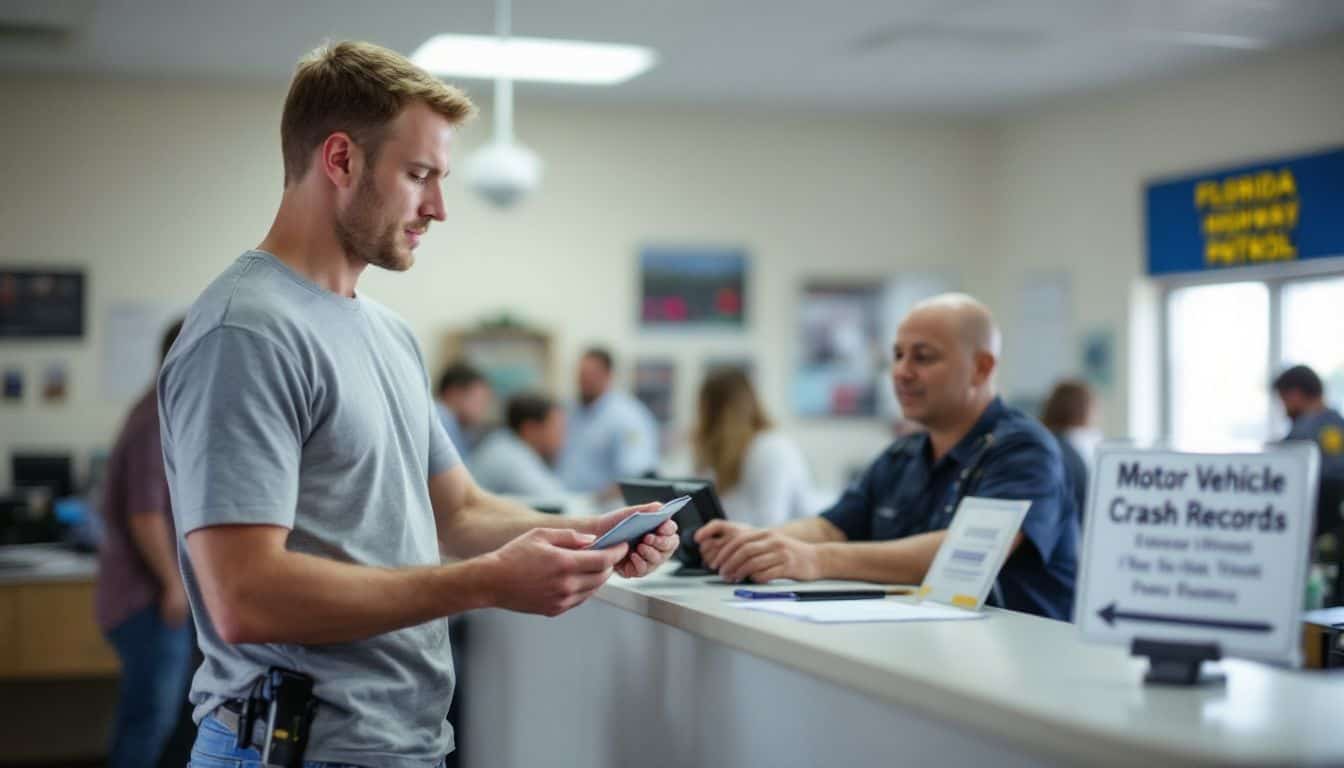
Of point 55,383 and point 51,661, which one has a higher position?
point 55,383

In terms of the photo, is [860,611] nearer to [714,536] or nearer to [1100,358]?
[714,536]

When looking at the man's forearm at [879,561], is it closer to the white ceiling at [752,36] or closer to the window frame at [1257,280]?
the white ceiling at [752,36]

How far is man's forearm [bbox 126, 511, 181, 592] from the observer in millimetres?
4156

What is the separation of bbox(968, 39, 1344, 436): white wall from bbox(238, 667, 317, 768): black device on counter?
6.17 m

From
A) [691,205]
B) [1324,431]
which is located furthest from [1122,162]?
[691,205]

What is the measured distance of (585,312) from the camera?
26.0 ft

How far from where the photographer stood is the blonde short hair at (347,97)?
6.01ft

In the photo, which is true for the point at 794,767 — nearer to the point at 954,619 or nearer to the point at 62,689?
the point at 954,619

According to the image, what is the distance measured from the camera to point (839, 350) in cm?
845

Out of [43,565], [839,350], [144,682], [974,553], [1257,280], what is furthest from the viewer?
[839,350]

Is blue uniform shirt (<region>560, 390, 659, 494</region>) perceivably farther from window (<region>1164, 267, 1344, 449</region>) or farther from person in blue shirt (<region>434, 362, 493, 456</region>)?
window (<region>1164, 267, 1344, 449</region>)

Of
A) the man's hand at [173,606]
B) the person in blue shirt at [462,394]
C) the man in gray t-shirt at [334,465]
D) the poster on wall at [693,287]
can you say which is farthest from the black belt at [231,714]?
the poster on wall at [693,287]

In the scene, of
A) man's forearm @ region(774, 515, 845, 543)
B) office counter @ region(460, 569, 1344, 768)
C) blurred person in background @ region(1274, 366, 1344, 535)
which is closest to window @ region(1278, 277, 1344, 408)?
blurred person in background @ region(1274, 366, 1344, 535)

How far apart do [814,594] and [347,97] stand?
1081mm
